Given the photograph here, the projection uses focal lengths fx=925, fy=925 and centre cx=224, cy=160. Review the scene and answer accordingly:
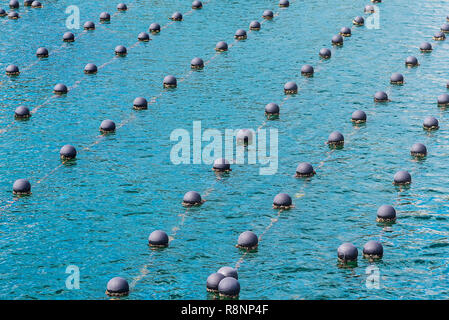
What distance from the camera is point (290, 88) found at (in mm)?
26875

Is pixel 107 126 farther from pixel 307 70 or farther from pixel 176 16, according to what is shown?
pixel 176 16

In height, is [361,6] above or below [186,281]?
above

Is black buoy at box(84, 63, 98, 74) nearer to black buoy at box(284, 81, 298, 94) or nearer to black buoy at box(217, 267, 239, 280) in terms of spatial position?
black buoy at box(284, 81, 298, 94)

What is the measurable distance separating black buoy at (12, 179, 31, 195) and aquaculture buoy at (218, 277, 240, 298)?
21.8ft

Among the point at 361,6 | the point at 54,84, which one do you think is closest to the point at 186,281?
the point at 54,84

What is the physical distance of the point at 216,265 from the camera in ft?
55.2

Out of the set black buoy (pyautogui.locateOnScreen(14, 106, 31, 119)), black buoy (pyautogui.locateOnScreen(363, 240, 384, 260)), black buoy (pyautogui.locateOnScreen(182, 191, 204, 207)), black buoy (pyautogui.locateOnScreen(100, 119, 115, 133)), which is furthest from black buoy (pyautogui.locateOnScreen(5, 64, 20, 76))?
black buoy (pyautogui.locateOnScreen(363, 240, 384, 260))

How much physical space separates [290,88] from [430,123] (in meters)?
4.72

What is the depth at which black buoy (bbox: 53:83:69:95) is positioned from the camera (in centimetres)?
2733

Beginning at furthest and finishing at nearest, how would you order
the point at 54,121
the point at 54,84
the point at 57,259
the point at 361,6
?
the point at 361,6, the point at 54,84, the point at 54,121, the point at 57,259

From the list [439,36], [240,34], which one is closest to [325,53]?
[240,34]
